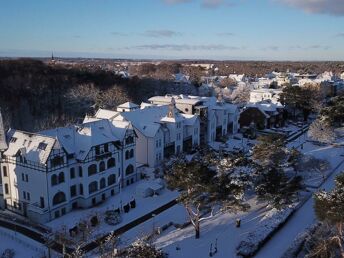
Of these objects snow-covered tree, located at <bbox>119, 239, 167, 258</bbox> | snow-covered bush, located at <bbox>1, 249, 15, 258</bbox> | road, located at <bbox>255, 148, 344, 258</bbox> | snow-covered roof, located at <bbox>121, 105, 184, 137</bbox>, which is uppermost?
snow-covered roof, located at <bbox>121, 105, 184, 137</bbox>

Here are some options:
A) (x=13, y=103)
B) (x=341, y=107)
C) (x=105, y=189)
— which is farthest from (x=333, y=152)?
(x=13, y=103)

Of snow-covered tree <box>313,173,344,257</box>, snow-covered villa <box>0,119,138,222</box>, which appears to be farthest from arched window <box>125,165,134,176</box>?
snow-covered tree <box>313,173,344,257</box>

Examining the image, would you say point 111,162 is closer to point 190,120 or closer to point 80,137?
point 80,137

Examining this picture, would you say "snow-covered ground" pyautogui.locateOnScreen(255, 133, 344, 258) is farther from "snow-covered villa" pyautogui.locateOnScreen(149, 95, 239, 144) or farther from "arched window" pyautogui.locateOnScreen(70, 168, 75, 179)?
"snow-covered villa" pyautogui.locateOnScreen(149, 95, 239, 144)

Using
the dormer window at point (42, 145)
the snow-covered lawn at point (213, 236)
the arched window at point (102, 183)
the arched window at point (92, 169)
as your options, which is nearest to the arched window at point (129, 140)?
the arched window at point (102, 183)

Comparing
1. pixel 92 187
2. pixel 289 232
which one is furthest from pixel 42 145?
pixel 289 232

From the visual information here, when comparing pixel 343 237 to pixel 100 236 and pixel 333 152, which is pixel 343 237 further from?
pixel 333 152

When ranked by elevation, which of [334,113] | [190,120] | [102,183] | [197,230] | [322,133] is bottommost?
[197,230]
